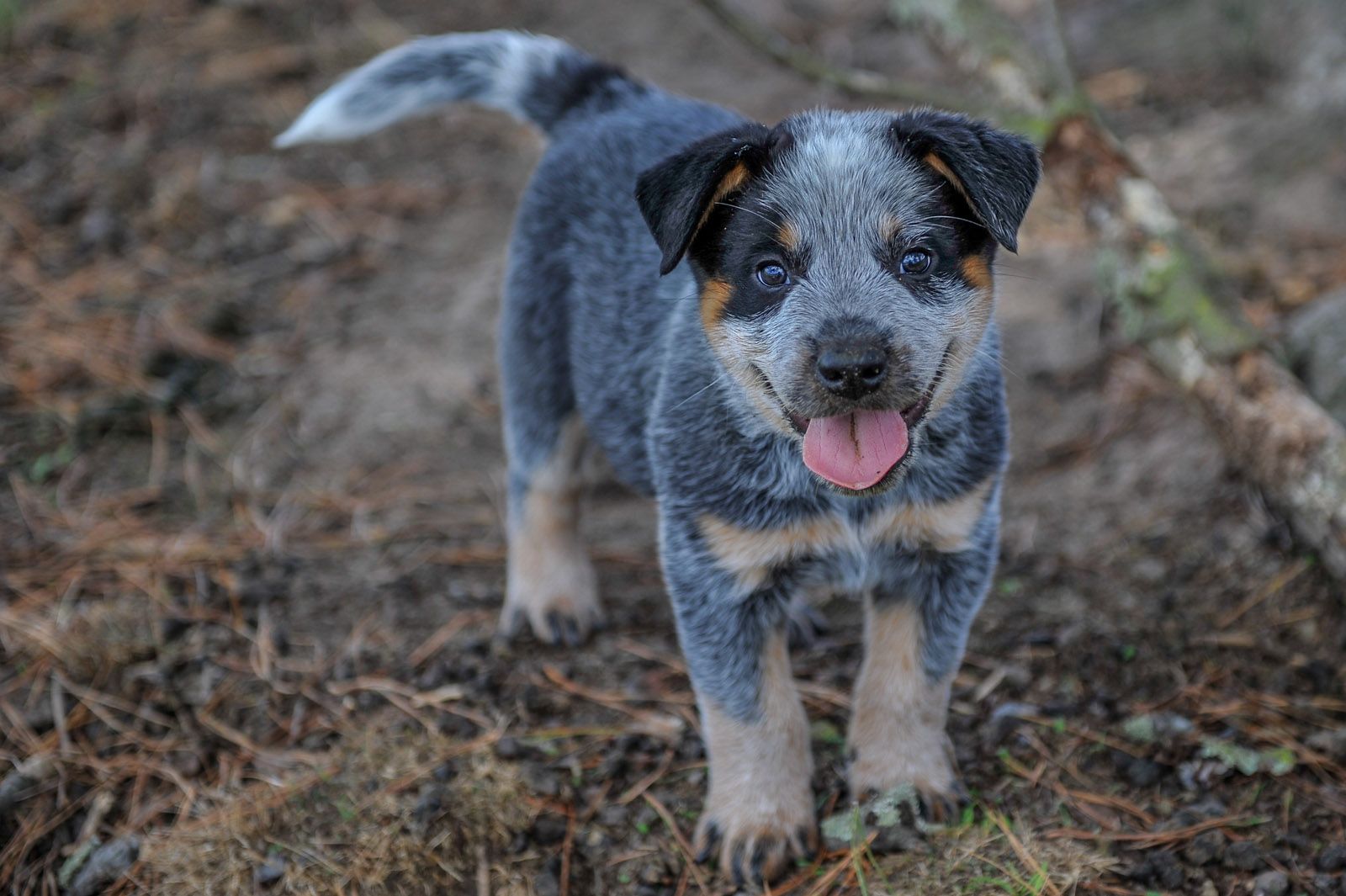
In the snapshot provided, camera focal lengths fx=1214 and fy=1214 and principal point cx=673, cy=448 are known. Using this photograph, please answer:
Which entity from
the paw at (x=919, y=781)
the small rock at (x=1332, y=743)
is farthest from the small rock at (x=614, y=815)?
the small rock at (x=1332, y=743)

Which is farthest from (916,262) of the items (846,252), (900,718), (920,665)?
(900,718)

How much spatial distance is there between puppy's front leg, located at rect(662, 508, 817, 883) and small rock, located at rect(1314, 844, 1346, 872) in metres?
1.30

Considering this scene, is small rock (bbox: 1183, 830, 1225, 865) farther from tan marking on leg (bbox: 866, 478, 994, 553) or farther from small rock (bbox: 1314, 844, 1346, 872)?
tan marking on leg (bbox: 866, 478, 994, 553)

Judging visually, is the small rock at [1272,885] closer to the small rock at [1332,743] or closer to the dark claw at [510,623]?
the small rock at [1332,743]

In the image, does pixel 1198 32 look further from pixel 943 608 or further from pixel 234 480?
pixel 234 480

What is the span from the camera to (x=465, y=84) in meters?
4.56

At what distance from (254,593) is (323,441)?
107cm

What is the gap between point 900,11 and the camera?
21.1 feet

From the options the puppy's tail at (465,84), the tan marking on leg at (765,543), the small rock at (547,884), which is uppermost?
the puppy's tail at (465,84)

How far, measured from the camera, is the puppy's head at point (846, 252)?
9.61ft

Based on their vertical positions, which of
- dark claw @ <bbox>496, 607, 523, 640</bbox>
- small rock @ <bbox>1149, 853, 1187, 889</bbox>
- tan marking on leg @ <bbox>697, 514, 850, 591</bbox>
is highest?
tan marking on leg @ <bbox>697, 514, 850, 591</bbox>

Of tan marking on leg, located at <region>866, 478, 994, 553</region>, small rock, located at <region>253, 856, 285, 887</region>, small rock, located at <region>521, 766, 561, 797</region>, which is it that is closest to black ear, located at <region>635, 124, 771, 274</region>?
tan marking on leg, located at <region>866, 478, 994, 553</region>

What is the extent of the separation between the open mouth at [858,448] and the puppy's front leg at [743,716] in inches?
19.3

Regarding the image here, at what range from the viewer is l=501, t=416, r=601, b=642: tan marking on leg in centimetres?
427
